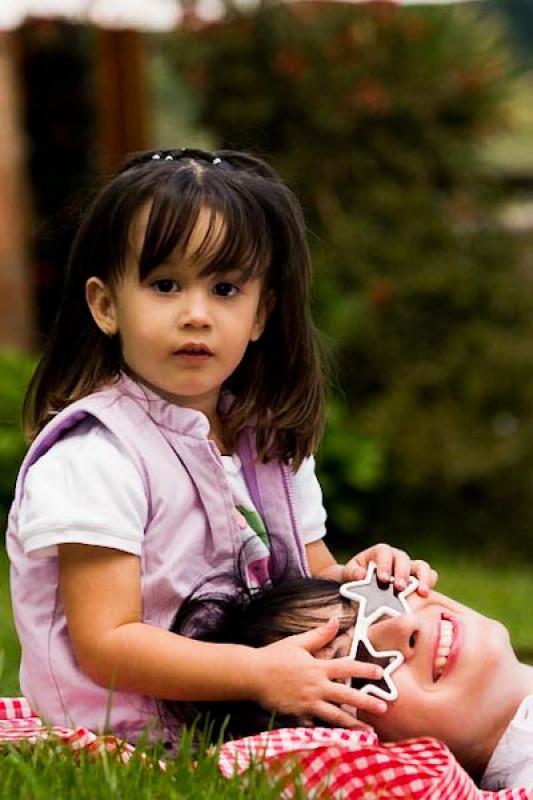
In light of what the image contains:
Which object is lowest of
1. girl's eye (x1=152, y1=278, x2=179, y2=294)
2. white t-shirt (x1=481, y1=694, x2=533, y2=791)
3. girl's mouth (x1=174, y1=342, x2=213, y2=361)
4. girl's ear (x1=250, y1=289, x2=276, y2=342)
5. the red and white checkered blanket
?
white t-shirt (x1=481, y1=694, x2=533, y2=791)

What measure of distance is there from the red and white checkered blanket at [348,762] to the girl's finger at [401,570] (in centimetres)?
33

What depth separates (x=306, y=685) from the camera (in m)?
2.66

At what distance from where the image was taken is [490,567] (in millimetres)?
8156

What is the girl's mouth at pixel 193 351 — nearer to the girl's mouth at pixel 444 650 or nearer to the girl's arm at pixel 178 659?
the girl's arm at pixel 178 659

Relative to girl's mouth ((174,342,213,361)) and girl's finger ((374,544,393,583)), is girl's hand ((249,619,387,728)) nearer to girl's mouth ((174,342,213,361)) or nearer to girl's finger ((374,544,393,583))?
girl's finger ((374,544,393,583))

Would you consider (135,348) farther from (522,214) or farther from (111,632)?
(522,214)

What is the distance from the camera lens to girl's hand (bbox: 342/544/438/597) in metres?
2.94

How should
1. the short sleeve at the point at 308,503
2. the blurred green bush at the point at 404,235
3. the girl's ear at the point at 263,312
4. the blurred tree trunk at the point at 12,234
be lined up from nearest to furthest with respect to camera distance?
the girl's ear at the point at 263,312 → the short sleeve at the point at 308,503 → the blurred green bush at the point at 404,235 → the blurred tree trunk at the point at 12,234

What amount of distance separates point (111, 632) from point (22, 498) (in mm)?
310

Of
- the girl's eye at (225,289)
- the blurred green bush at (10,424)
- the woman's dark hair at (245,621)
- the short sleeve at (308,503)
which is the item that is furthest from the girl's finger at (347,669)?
the blurred green bush at (10,424)

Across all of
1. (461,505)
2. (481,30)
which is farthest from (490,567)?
(481,30)

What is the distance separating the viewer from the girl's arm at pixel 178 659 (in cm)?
267

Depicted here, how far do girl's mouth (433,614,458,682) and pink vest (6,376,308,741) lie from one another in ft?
1.28

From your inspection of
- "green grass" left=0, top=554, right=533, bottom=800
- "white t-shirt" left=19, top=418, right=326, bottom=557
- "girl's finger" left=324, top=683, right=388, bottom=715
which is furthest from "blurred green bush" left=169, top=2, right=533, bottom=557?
"green grass" left=0, top=554, right=533, bottom=800
